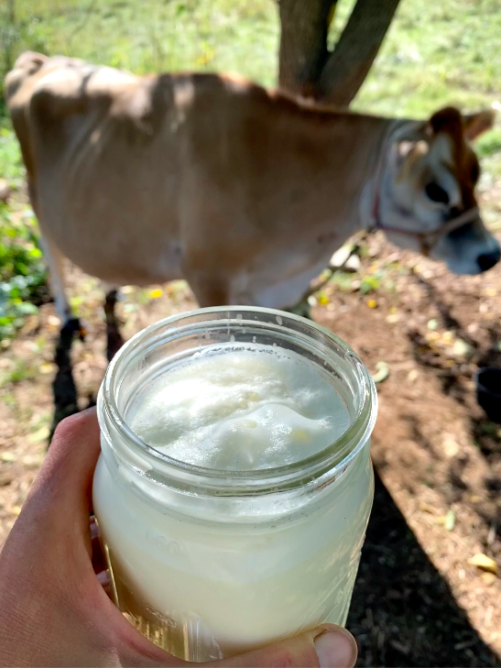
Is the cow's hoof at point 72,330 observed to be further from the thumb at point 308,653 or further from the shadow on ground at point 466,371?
the thumb at point 308,653

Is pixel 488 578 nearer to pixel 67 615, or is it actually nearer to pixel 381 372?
pixel 381 372

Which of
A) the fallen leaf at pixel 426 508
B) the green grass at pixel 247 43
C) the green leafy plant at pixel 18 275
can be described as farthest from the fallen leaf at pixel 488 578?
the green grass at pixel 247 43

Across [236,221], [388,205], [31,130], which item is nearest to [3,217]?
[31,130]

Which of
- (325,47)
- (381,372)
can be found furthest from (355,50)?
(381,372)

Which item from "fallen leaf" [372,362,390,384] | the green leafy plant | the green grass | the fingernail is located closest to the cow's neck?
"fallen leaf" [372,362,390,384]

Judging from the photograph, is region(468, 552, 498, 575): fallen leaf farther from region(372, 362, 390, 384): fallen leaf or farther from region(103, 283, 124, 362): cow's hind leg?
region(103, 283, 124, 362): cow's hind leg

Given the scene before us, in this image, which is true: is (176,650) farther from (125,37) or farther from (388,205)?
(125,37)

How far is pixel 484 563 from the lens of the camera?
2.29 meters

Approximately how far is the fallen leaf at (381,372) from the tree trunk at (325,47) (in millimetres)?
1402

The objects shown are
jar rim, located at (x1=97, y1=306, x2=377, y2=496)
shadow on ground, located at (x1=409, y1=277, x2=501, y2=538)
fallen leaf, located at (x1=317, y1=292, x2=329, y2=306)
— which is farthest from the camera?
fallen leaf, located at (x1=317, y1=292, x2=329, y2=306)

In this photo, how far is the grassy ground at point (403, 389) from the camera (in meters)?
2.20

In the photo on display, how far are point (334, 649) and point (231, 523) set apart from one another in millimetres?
304

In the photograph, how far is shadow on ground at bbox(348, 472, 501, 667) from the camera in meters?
2.08

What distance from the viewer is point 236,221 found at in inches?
92.1
